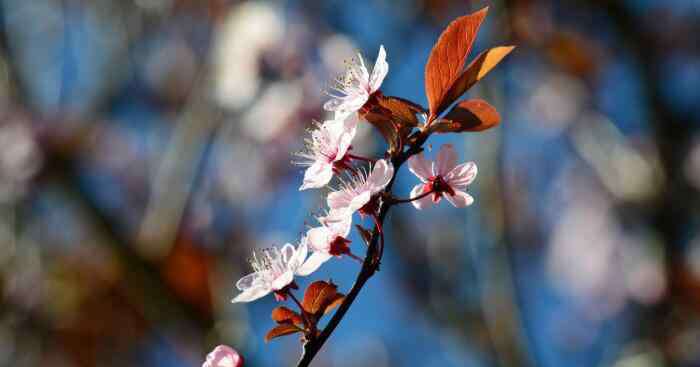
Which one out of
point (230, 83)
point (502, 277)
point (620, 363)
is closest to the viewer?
point (502, 277)

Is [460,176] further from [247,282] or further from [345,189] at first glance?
[247,282]

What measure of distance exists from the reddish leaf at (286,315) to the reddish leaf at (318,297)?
0.05 feet

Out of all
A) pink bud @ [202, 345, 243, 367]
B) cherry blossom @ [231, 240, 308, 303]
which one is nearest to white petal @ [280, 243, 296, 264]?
cherry blossom @ [231, 240, 308, 303]

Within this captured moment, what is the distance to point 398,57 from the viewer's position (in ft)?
7.74

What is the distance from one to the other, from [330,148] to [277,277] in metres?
0.13

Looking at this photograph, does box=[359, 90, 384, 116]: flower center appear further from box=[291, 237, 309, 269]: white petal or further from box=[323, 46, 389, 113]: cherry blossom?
box=[291, 237, 309, 269]: white petal

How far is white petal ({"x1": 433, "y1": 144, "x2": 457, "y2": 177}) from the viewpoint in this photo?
0.70 meters

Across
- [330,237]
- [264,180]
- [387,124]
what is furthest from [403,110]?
[264,180]

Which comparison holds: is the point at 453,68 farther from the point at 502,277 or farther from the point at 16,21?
the point at 16,21

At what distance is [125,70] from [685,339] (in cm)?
208

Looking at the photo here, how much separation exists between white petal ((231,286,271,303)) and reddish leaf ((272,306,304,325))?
2 cm

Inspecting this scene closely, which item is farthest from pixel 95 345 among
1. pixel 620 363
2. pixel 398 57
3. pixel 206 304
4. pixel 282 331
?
pixel 282 331

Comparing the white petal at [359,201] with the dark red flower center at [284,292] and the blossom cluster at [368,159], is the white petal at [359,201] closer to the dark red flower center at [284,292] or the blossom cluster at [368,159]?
the blossom cluster at [368,159]

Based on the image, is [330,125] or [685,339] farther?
[685,339]
